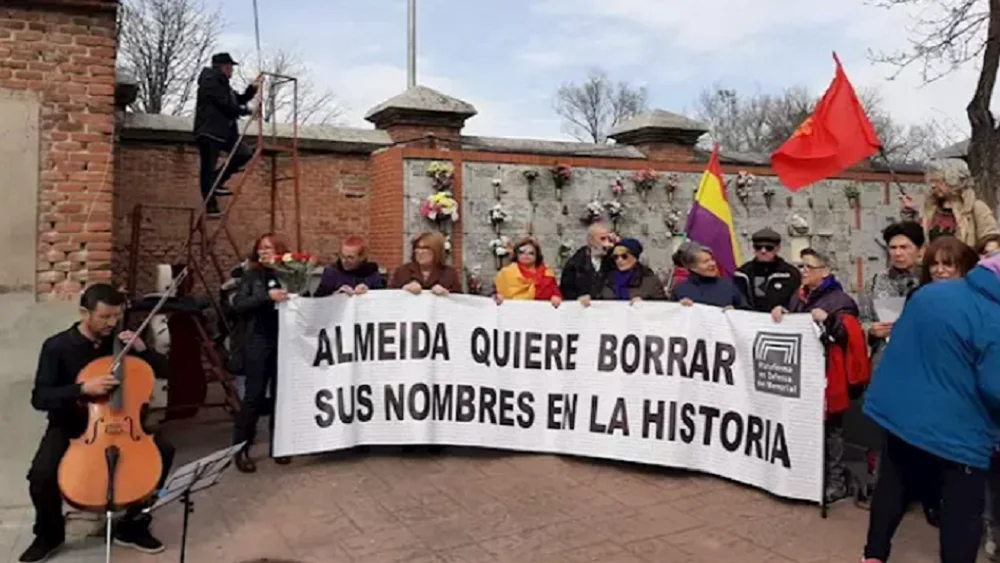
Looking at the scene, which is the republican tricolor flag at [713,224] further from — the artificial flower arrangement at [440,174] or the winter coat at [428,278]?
the winter coat at [428,278]

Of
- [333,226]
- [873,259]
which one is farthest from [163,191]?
[873,259]

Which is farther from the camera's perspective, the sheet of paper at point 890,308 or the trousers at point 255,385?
the trousers at point 255,385

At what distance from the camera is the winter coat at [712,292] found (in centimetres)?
609

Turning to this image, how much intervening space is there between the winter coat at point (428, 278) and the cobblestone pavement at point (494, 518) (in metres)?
1.28

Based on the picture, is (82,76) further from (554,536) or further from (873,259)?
(873,259)

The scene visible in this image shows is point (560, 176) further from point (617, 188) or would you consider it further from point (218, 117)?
point (218, 117)

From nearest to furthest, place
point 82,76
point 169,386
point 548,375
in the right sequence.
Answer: point 82,76, point 548,375, point 169,386

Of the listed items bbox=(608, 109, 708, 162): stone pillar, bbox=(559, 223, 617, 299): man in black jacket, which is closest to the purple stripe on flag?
bbox=(559, 223, 617, 299): man in black jacket

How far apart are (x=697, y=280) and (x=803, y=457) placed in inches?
56.7

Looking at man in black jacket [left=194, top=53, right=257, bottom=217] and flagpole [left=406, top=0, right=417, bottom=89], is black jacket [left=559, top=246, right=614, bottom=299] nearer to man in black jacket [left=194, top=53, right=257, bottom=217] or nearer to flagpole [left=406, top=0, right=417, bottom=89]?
man in black jacket [left=194, top=53, right=257, bottom=217]

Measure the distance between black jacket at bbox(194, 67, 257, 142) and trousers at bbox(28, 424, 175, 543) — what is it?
13.3 feet

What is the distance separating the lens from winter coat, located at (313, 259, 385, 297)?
6.62 m

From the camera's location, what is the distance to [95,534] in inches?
199

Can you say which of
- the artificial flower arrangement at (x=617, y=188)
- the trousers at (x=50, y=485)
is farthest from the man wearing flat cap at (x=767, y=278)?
the trousers at (x=50, y=485)
